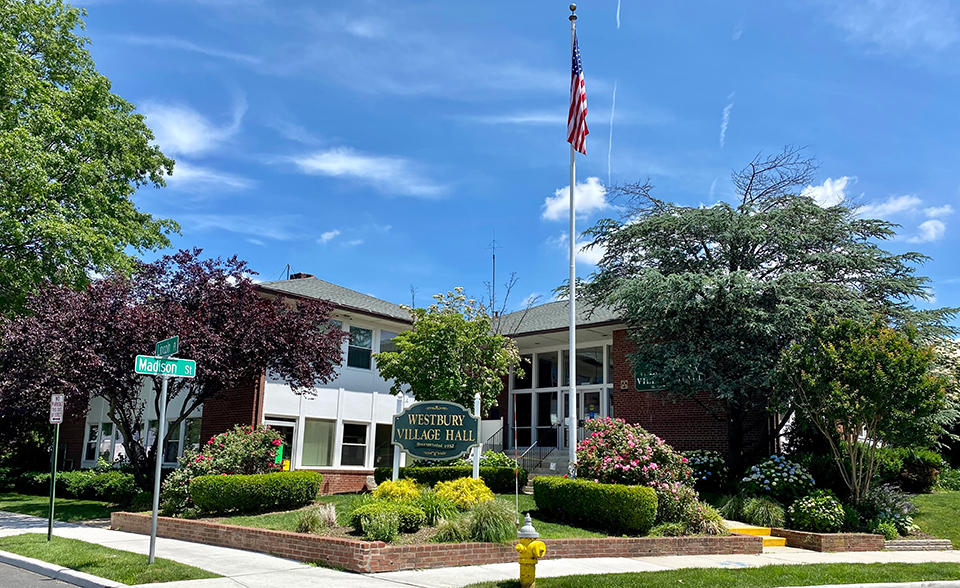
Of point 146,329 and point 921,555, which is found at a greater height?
point 146,329

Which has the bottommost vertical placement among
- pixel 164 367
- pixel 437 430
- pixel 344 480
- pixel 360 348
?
pixel 344 480

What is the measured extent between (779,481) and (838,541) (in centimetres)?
285

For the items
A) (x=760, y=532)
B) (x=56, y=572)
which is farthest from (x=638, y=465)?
(x=56, y=572)

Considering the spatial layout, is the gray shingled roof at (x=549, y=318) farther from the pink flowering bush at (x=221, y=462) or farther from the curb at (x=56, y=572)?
the curb at (x=56, y=572)

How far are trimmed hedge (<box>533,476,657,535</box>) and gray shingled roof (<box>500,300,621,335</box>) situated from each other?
31.3ft

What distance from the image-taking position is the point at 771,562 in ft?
40.2

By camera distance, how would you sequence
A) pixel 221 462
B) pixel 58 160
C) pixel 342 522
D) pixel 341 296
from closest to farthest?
1. pixel 342 522
2. pixel 221 462
3. pixel 58 160
4. pixel 341 296

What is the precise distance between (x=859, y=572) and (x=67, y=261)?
893 inches

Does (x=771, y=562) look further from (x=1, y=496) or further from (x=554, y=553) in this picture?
(x=1, y=496)

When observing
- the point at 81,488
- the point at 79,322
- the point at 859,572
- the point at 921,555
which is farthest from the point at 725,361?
the point at 81,488

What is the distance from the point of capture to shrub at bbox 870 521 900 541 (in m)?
14.8

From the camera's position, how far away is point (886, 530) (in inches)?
586

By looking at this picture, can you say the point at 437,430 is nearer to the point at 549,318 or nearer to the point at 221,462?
the point at 221,462

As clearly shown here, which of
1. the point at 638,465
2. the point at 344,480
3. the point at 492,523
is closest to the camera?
the point at 492,523
